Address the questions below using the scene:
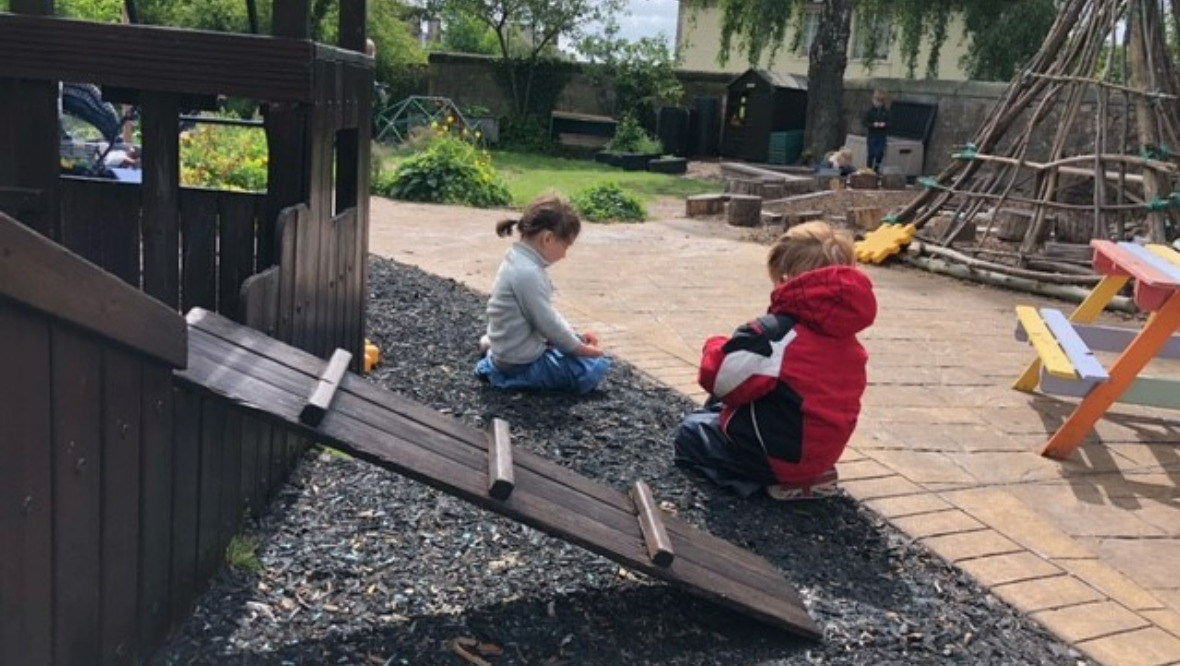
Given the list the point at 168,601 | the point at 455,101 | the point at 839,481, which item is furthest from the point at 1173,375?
the point at 455,101

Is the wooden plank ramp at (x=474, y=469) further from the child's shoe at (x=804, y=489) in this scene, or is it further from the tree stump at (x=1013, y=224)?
the tree stump at (x=1013, y=224)

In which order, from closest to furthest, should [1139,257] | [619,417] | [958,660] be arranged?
[958,660]
[619,417]
[1139,257]

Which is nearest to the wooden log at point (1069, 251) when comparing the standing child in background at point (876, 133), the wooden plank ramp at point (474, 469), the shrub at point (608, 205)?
the shrub at point (608, 205)

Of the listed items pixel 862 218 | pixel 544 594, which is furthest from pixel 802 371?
pixel 862 218

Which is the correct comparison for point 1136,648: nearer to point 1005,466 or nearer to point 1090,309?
point 1005,466

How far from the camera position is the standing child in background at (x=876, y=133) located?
19.5m

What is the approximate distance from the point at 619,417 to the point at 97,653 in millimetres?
2656

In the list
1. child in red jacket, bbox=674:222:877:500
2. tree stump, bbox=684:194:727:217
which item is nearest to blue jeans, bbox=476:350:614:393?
child in red jacket, bbox=674:222:877:500

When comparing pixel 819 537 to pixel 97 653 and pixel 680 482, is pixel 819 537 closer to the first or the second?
pixel 680 482

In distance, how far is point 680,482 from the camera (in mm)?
3928

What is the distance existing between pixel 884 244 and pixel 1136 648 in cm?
737

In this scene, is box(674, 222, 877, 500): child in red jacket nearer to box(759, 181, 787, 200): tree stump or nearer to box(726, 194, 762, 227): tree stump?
box(726, 194, 762, 227): tree stump

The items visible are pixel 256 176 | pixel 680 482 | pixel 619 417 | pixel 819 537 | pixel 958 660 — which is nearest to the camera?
pixel 958 660

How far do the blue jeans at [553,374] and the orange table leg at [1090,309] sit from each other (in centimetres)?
237
